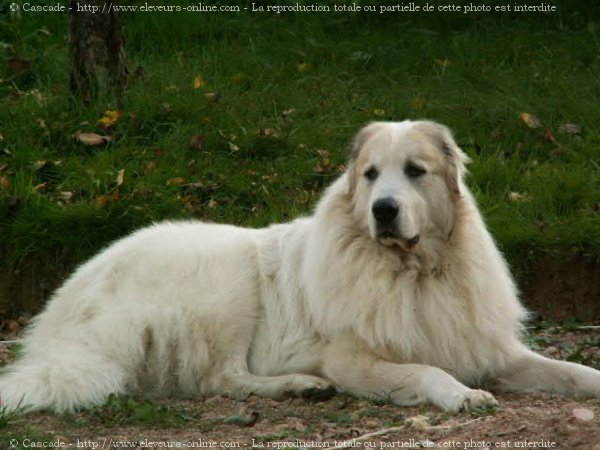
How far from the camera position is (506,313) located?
5.82 metres

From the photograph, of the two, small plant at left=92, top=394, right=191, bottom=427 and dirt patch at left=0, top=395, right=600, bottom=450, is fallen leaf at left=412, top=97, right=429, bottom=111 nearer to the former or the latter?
dirt patch at left=0, top=395, right=600, bottom=450

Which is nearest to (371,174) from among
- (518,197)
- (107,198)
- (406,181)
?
(406,181)

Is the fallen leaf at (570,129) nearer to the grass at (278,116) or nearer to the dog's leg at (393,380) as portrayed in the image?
the grass at (278,116)

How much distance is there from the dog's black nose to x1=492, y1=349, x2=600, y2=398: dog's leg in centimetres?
107

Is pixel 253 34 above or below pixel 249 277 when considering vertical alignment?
above

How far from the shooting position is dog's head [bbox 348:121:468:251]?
17.9 feet

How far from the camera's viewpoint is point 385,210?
17.8 feet

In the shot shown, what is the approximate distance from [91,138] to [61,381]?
421cm

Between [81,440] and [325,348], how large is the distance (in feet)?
5.15

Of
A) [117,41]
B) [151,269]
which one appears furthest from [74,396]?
[117,41]

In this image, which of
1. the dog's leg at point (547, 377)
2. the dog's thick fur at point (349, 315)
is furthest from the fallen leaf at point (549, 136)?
the dog's leg at point (547, 377)

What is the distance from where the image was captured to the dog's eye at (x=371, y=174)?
5.66 meters

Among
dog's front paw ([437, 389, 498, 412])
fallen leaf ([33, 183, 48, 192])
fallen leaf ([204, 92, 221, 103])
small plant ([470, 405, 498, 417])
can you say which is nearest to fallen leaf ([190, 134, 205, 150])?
fallen leaf ([204, 92, 221, 103])

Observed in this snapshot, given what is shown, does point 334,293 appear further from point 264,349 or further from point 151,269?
point 151,269
